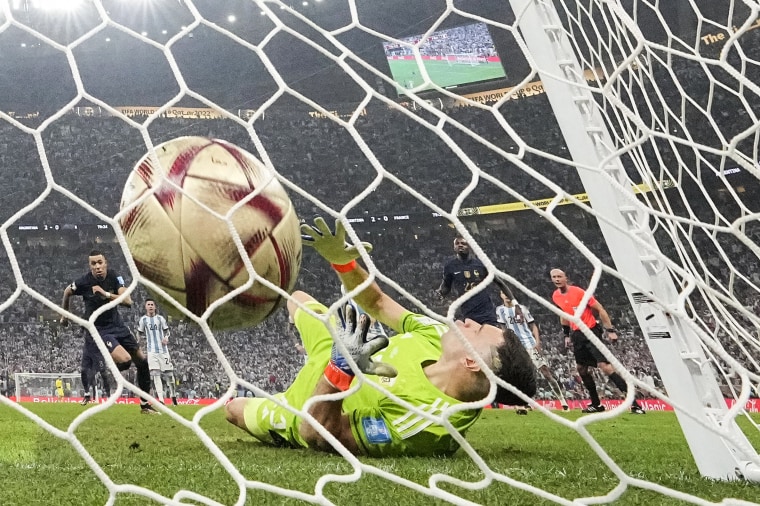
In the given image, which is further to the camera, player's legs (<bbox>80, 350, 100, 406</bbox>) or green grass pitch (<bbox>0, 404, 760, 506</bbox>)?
player's legs (<bbox>80, 350, 100, 406</bbox>)

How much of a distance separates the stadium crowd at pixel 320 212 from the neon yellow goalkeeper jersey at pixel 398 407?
6317 millimetres

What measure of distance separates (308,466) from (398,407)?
30 cm

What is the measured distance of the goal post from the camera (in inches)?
44.7

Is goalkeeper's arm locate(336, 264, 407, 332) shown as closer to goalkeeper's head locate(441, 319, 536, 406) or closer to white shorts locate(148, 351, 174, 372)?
goalkeeper's head locate(441, 319, 536, 406)

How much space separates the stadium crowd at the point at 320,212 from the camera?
8.48 m

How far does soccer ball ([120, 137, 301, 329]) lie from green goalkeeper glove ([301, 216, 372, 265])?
33cm

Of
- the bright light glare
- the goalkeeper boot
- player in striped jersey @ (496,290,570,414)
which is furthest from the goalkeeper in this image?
the bright light glare

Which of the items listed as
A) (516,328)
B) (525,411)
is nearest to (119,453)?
(525,411)

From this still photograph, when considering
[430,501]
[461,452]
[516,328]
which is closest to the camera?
[430,501]

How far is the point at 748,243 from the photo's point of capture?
3.55ft

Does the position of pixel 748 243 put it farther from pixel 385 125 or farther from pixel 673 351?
pixel 385 125

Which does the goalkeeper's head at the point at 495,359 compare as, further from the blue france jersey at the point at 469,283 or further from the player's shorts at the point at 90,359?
the player's shorts at the point at 90,359

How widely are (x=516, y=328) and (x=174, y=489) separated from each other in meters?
3.70

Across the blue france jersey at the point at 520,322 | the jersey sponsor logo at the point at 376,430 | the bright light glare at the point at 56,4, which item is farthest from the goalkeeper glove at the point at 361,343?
the bright light glare at the point at 56,4
